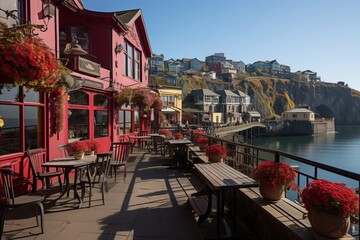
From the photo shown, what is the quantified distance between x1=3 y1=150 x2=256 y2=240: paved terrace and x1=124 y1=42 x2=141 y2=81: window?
25.8 feet

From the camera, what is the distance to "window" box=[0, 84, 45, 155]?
547 centimetres

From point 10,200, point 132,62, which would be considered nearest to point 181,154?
point 10,200

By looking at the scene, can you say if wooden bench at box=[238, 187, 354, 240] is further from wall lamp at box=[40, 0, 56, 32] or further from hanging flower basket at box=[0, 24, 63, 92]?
wall lamp at box=[40, 0, 56, 32]

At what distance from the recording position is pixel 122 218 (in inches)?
179

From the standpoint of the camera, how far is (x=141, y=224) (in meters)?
4.30

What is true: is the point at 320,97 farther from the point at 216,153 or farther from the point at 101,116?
the point at 216,153

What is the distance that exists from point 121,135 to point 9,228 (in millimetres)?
8071

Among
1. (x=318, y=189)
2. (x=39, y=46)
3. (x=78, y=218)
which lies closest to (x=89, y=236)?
(x=78, y=218)

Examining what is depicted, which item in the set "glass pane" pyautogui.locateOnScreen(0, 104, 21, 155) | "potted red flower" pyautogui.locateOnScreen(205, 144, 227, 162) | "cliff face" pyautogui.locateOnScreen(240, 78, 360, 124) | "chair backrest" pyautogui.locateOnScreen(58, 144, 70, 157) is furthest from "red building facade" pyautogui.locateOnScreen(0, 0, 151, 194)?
"cliff face" pyautogui.locateOnScreen(240, 78, 360, 124)

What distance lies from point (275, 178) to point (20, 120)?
17.9 feet

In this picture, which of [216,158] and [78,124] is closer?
[216,158]

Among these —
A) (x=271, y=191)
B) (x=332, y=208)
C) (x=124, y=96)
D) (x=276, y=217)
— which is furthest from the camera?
(x=124, y=96)

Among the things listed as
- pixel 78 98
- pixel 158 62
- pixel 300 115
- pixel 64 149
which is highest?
pixel 158 62

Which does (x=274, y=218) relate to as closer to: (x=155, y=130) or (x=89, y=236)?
(x=89, y=236)
